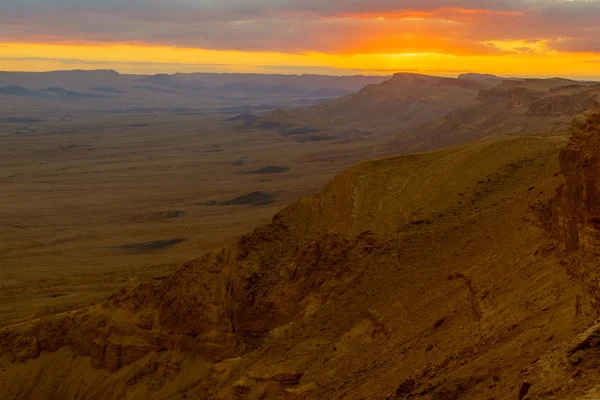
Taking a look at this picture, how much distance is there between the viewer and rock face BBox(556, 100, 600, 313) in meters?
14.3

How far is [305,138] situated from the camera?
132750 mm

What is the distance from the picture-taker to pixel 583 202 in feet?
49.2

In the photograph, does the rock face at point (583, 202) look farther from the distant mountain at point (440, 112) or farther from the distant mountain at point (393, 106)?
the distant mountain at point (393, 106)

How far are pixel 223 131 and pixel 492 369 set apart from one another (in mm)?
142382

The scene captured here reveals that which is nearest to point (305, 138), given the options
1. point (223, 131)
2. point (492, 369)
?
point (223, 131)

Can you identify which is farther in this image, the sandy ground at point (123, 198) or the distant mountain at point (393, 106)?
the distant mountain at point (393, 106)

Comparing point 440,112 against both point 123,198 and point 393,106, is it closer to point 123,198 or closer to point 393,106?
point 393,106

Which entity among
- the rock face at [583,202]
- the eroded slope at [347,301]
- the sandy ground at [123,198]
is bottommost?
the sandy ground at [123,198]

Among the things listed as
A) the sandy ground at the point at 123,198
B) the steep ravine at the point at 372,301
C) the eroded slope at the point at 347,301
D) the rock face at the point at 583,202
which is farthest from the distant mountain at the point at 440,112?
the rock face at the point at 583,202

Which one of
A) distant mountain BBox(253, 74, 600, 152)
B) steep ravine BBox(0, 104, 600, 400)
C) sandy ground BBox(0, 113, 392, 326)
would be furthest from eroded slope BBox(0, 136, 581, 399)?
distant mountain BBox(253, 74, 600, 152)

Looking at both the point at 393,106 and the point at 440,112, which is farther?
the point at 393,106

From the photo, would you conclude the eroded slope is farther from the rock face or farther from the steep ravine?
Answer: the rock face

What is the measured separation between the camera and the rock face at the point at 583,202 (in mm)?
14281

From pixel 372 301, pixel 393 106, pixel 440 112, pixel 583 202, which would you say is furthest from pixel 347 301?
pixel 393 106
